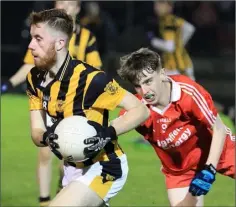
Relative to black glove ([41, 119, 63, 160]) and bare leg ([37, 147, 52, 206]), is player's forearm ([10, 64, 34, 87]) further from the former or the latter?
black glove ([41, 119, 63, 160])

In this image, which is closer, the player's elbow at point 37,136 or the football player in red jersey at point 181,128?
the player's elbow at point 37,136

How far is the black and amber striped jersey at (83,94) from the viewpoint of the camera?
5.45 meters

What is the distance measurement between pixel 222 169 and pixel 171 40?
6.75 m

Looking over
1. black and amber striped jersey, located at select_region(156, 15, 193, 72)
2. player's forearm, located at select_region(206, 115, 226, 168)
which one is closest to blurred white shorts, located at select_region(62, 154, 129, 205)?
player's forearm, located at select_region(206, 115, 226, 168)

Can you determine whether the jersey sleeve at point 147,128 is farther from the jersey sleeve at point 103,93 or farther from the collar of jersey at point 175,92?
the jersey sleeve at point 103,93

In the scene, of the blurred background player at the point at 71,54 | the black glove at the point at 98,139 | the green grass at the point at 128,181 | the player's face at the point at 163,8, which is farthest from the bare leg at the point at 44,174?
the player's face at the point at 163,8

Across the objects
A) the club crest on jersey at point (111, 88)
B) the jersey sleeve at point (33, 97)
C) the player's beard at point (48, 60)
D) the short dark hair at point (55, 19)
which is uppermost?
the short dark hair at point (55, 19)

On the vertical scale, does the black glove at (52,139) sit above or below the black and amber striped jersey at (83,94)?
below

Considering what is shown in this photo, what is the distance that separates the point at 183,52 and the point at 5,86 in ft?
18.7

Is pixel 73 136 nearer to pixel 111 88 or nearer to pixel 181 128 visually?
pixel 111 88

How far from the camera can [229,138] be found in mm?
6711

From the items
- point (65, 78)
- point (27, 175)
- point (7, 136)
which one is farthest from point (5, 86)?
point (7, 136)

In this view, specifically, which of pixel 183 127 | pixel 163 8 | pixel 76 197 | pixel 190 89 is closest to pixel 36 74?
pixel 76 197

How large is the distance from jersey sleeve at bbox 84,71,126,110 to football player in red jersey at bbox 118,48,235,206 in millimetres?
523
